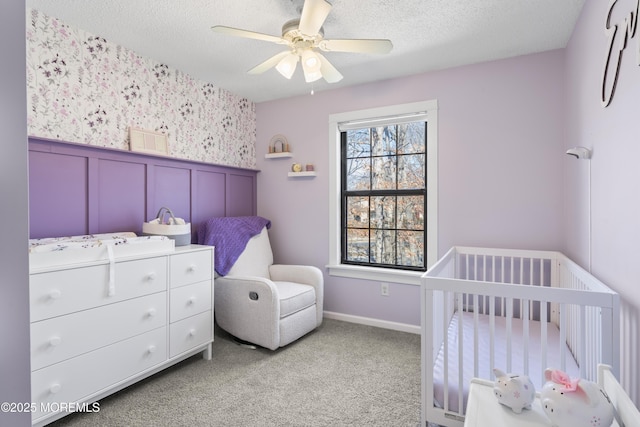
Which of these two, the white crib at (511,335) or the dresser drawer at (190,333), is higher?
the white crib at (511,335)

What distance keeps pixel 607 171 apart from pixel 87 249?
8.52 feet

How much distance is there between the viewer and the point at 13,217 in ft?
1.56

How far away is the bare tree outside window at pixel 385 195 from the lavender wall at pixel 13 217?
2874mm

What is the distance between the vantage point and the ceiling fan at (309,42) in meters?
1.63

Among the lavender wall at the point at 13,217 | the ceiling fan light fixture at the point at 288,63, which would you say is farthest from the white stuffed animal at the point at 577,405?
the ceiling fan light fixture at the point at 288,63

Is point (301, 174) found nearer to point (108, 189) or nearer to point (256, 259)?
point (256, 259)

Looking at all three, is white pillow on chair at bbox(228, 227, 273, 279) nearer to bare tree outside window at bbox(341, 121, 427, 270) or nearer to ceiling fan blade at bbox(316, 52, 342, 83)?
bare tree outside window at bbox(341, 121, 427, 270)

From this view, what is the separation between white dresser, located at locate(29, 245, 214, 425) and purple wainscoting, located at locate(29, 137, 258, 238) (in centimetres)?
55

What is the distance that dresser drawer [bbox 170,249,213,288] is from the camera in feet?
7.31

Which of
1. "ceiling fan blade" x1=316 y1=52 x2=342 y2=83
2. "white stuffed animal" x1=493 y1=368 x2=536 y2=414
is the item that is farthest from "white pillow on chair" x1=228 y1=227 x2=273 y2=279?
"white stuffed animal" x1=493 y1=368 x2=536 y2=414

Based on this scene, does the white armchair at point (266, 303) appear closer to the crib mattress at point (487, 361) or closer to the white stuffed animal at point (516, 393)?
the crib mattress at point (487, 361)

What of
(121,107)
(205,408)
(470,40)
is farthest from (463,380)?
(121,107)

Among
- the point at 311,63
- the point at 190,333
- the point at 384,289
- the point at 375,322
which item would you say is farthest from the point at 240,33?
the point at 375,322

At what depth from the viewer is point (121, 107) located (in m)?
2.47
